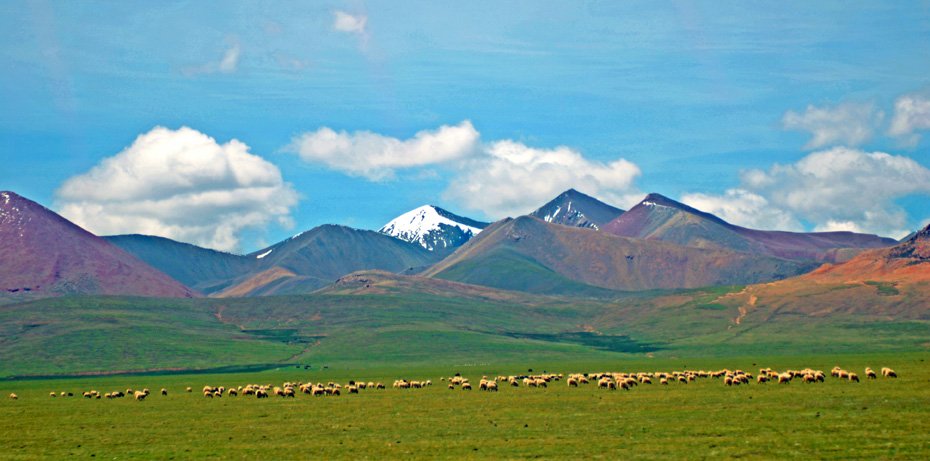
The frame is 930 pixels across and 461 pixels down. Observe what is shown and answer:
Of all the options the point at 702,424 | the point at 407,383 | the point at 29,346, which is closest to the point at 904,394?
the point at 702,424

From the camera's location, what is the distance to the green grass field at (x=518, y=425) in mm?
33906

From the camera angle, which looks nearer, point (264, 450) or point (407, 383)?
point (264, 450)

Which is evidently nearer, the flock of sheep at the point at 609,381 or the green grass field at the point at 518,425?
the green grass field at the point at 518,425

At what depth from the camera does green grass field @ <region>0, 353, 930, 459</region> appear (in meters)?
33.9

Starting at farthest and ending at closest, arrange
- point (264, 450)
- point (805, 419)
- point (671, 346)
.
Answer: point (671, 346) → point (805, 419) → point (264, 450)

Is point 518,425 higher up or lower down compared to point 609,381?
lower down

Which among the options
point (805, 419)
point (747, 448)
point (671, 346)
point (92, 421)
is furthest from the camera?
point (671, 346)

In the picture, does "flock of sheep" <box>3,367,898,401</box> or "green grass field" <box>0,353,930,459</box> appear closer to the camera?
"green grass field" <box>0,353,930,459</box>

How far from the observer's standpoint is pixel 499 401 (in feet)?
193

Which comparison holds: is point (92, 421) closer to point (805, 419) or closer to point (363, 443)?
point (363, 443)

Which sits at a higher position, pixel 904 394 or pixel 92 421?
pixel 904 394

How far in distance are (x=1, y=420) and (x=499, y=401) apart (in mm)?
35789

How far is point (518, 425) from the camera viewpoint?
43.6 m

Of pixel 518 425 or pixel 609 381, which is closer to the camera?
pixel 518 425
